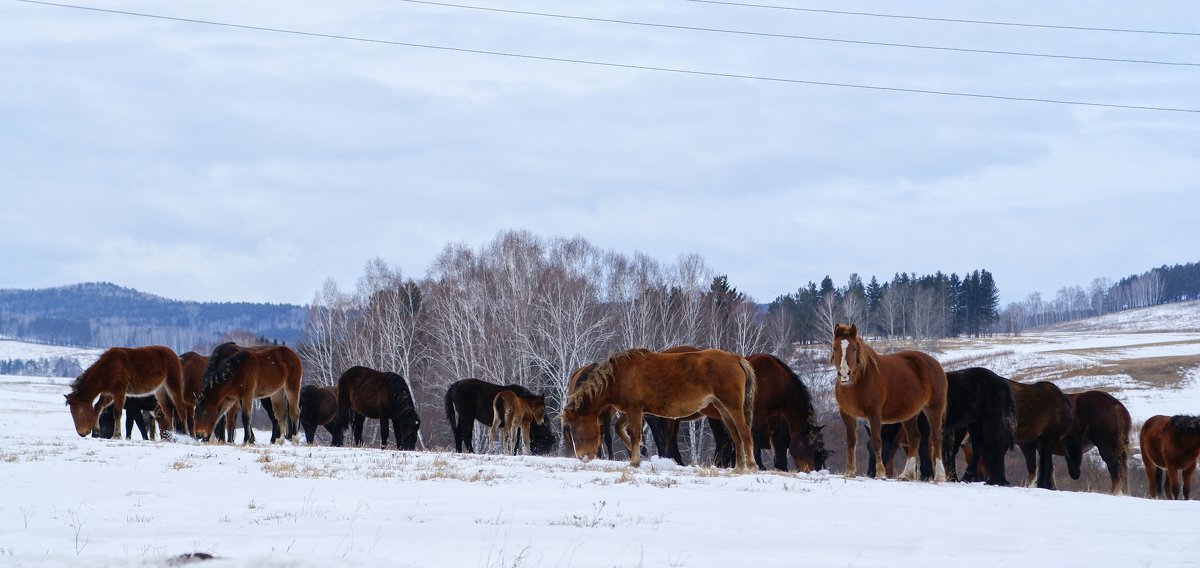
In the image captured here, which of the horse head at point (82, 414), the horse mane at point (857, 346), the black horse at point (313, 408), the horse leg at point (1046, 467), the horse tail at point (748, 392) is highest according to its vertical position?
the horse mane at point (857, 346)

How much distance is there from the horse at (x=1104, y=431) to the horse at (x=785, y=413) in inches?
218

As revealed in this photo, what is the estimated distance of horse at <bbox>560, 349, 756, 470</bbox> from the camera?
50.4 feet

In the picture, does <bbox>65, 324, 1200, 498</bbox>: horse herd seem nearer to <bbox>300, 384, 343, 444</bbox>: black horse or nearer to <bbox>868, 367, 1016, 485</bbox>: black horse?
<bbox>868, 367, 1016, 485</bbox>: black horse

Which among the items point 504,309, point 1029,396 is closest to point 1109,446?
point 1029,396

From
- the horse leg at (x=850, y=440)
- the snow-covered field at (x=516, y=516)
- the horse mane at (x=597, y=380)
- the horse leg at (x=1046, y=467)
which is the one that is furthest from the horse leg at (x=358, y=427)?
the horse leg at (x=1046, y=467)

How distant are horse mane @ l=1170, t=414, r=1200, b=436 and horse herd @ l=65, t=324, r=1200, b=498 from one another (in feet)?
0.08

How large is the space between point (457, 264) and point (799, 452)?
153ft

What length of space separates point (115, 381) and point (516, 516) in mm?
13511

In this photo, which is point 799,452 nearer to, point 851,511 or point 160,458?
point 851,511

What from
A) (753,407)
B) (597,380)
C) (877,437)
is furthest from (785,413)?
(597,380)

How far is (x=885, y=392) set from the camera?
15.8 meters

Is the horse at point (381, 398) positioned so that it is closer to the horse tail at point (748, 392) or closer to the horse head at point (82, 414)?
the horse head at point (82, 414)

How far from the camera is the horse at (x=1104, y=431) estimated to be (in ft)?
67.6

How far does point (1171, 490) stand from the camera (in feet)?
66.1
